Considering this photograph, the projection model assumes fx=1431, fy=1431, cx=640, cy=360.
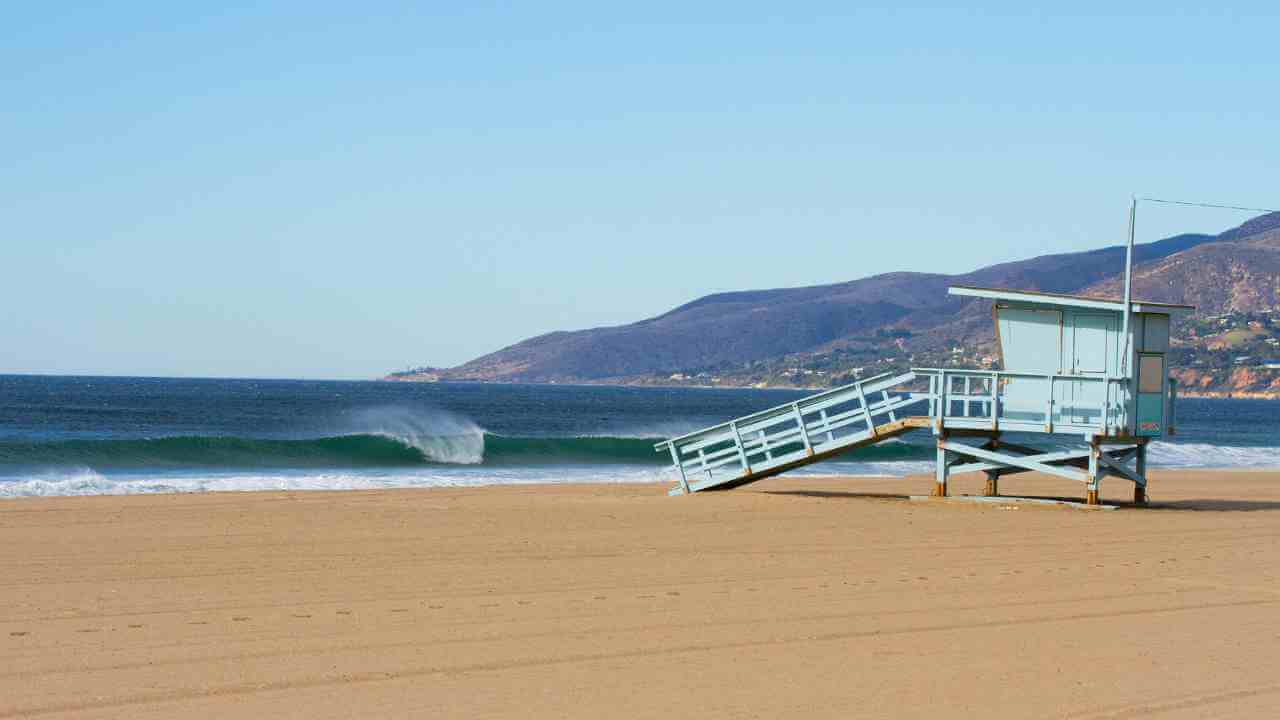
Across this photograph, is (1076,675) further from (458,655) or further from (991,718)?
(458,655)

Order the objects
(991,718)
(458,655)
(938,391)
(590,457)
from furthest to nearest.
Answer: (590,457)
(938,391)
(458,655)
(991,718)

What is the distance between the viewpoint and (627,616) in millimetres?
10727

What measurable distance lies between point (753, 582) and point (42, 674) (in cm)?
622

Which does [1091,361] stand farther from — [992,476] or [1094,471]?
[992,476]

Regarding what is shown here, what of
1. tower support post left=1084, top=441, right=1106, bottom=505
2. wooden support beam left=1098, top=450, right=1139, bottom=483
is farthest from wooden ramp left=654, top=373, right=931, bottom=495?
wooden support beam left=1098, top=450, right=1139, bottom=483

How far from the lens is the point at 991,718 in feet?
25.6

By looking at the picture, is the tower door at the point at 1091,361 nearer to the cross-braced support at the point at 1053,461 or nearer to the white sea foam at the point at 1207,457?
the cross-braced support at the point at 1053,461

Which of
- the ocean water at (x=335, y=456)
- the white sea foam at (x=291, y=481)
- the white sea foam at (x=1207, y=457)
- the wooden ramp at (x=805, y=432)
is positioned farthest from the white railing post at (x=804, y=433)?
the white sea foam at (x=1207, y=457)

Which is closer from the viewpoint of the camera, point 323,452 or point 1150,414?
point 1150,414

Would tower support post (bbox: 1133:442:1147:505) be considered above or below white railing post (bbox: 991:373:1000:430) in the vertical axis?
below

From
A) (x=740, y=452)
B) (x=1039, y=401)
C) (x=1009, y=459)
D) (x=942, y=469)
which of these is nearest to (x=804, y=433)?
(x=740, y=452)

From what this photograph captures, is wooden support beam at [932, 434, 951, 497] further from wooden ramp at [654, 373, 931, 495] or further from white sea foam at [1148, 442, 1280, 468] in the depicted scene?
white sea foam at [1148, 442, 1280, 468]

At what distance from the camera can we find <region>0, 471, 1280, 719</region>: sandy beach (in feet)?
26.8

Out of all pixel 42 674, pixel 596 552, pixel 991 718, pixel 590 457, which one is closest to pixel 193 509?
pixel 596 552
